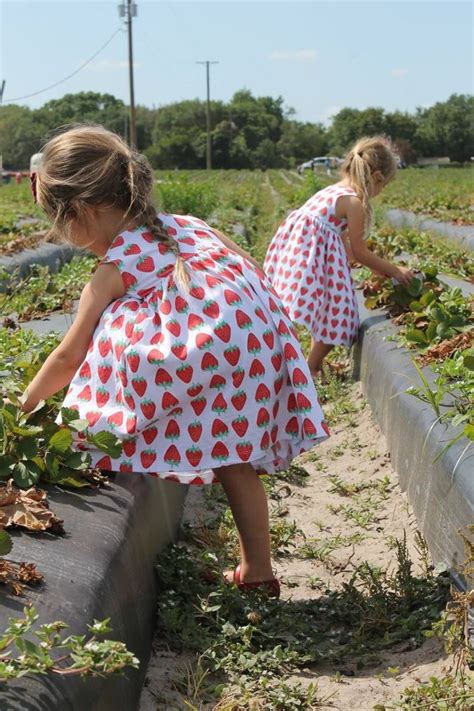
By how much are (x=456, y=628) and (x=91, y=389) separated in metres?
1.22

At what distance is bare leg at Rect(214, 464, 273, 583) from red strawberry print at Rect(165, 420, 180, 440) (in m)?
0.20

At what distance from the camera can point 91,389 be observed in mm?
2875

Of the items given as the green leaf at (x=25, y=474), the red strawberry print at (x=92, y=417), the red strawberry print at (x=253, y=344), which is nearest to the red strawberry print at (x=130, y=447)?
the red strawberry print at (x=92, y=417)

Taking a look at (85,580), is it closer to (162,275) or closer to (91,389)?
(91,389)

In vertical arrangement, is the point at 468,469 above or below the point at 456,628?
above

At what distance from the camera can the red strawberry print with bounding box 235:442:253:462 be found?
280cm

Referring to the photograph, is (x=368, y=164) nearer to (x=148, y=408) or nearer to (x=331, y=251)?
(x=331, y=251)

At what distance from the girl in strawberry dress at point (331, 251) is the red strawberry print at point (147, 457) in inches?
111

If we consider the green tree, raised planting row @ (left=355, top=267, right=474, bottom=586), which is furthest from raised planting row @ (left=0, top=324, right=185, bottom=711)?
the green tree

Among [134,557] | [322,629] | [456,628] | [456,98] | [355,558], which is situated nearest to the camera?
[456,628]

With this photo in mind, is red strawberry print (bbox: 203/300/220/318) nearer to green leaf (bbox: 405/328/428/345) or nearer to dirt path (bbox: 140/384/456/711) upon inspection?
dirt path (bbox: 140/384/456/711)

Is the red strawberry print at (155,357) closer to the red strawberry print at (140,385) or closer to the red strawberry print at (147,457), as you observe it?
the red strawberry print at (140,385)

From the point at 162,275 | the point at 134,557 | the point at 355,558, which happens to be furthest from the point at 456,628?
the point at 162,275

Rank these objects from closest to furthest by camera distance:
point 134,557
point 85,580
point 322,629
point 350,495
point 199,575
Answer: point 85,580
point 134,557
point 322,629
point 199,575
point 350,495
